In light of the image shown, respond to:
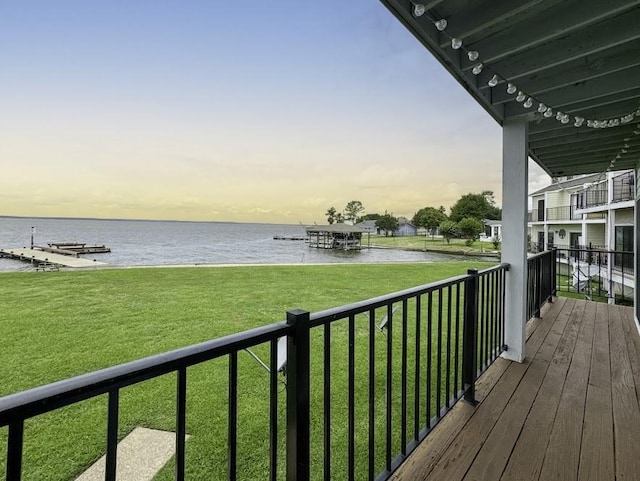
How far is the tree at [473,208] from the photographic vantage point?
49.8m

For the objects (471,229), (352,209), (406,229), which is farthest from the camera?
(406,229)

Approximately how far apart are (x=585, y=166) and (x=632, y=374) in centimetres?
320

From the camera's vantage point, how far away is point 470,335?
7.17 feet

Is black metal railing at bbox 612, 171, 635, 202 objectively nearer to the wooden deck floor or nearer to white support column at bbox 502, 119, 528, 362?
the wooden deck floor

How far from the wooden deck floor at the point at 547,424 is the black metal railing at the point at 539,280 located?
0.76 meters

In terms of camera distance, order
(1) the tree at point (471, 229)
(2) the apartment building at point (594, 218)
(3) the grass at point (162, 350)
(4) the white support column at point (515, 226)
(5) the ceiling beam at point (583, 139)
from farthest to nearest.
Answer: (1) the tree at point (471, 229), (2) the apartment building at point (594, 218), (5) the ceiling beam at point (583, 139), (4) the white support column at point (515, 226), (3) the grass at point (162, 350)

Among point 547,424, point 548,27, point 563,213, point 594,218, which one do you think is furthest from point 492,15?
point 563,213

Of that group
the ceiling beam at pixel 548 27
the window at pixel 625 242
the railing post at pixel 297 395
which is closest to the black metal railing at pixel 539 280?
the ceiling beam at pixel 548 27

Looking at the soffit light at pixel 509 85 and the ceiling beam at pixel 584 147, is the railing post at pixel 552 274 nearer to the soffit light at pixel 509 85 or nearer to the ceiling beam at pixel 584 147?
the ceiling beam at pixel 584 147

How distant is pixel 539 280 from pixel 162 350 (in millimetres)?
4849

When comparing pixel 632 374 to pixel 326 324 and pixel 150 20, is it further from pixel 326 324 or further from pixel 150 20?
pixel 150 20

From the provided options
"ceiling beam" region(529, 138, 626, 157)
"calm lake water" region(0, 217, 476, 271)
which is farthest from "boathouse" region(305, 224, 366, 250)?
"ceiling beam" region(529, 138, 626, 157)

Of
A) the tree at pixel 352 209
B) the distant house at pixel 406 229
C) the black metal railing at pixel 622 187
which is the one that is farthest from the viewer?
the tree at pixel 352 209

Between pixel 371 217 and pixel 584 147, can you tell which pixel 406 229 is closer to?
pixel 371 217
